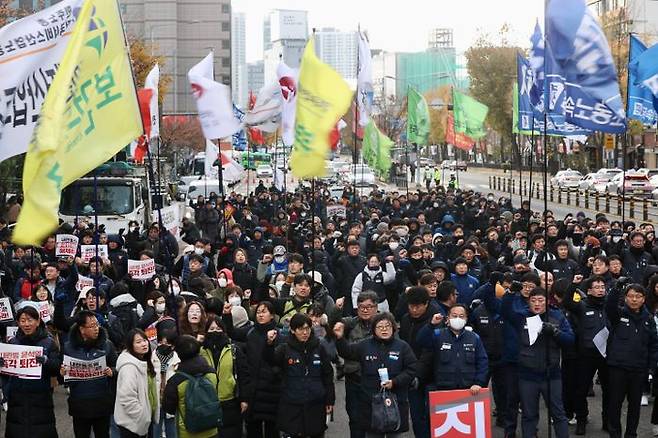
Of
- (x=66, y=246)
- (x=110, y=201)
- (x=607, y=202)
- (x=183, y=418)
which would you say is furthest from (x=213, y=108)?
(x=607, y=202)

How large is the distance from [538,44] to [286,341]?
9.76 metres

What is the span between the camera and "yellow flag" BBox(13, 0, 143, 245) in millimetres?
7414

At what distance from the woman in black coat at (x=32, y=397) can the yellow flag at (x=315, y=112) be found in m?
3.11

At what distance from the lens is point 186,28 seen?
4483 inches

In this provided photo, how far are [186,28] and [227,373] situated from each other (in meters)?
107

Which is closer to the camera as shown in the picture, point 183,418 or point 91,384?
point 183,418

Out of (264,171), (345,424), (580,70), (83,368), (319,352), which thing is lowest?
(345,424)

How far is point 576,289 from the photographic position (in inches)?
436

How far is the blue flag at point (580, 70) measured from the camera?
10617 mm

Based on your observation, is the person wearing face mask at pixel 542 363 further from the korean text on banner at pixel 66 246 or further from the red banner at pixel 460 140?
the red banner at pixel 460 140

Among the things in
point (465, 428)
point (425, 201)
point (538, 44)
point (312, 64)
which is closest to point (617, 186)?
point (425, 201)

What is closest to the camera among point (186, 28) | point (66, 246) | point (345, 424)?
point (345, 424)

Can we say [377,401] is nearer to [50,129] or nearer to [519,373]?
[519,373]

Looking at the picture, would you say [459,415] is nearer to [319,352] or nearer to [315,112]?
[319,352]
